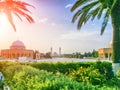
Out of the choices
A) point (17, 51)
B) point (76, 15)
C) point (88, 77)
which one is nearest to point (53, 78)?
point (88, 77)

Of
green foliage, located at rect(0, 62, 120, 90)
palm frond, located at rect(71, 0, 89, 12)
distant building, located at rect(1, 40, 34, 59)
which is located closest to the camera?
green foliage, located at rect(0, 62, 120, 90)

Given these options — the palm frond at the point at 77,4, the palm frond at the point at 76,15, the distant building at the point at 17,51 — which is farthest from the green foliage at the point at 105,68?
the distant building at the point at 17,51

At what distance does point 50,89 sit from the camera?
801 cm

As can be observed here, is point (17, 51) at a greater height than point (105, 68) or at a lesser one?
greater

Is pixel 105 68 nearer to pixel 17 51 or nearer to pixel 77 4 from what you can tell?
pixel 77 4

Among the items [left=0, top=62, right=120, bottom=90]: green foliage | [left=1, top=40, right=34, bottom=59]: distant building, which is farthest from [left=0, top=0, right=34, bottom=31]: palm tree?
[left=1, top=40, right=34, bottom=59]: distant building

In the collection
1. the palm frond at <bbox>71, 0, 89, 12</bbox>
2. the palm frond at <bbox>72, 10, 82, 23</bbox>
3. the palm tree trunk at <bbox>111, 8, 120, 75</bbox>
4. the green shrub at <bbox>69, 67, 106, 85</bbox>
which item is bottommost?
the green shrub at <bbox>69, 67, 106, 85</bbox>

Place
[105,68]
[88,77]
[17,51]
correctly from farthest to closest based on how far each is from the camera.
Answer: [17,51], [105,68], [88,77]

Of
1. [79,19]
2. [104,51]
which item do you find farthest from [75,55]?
[79,19]

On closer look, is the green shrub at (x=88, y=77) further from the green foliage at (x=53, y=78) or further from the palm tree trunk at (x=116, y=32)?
A: the palm tree trunk at (x=116, y=32)

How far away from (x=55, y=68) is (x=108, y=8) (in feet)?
18.9

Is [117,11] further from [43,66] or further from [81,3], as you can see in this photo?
[43,66]

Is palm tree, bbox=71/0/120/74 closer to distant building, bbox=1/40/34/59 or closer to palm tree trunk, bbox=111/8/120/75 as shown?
palm tree trunk, bbox=111/8/120/75

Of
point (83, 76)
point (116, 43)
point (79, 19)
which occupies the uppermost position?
point (79, 19)
